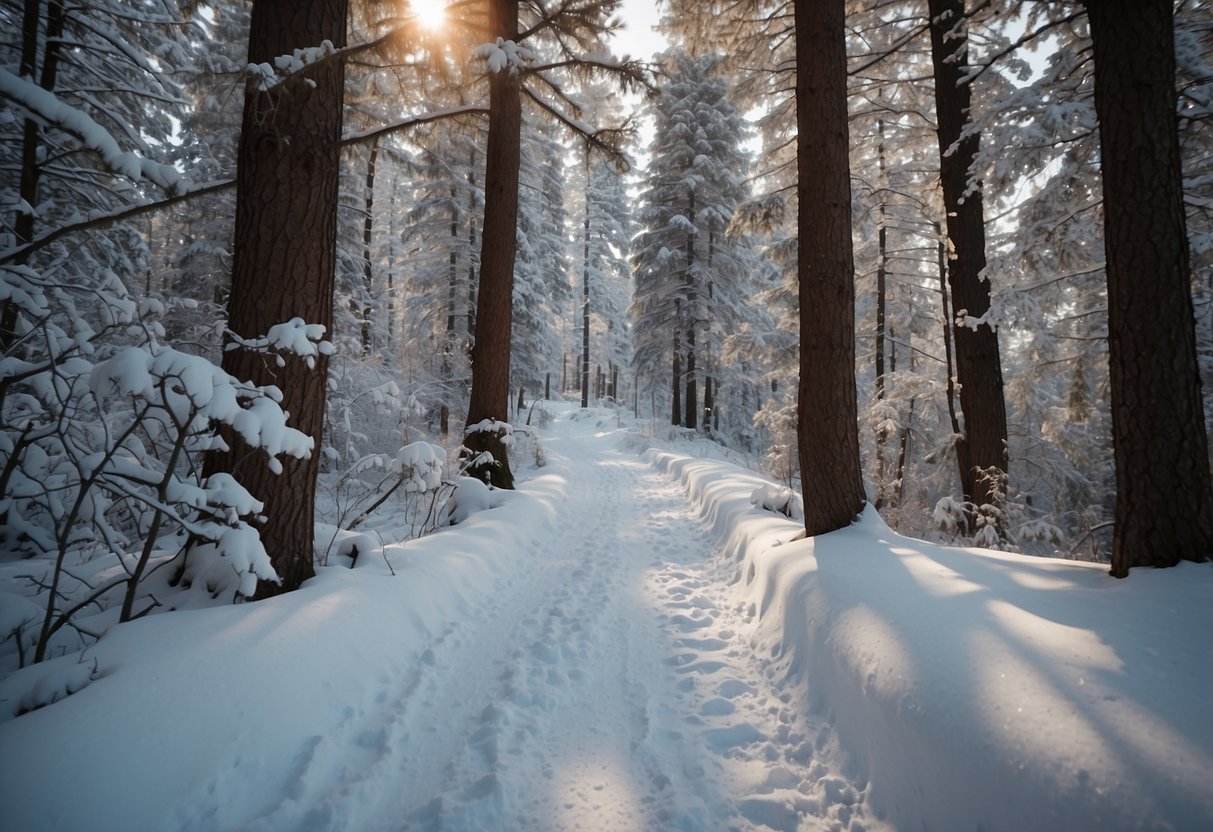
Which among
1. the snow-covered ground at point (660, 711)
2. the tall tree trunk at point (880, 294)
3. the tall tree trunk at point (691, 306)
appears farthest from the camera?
the tall tree trunk at point (691, 306)

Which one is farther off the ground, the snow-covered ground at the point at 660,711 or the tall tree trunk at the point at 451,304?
the tall tree trunk at the point at 451,304

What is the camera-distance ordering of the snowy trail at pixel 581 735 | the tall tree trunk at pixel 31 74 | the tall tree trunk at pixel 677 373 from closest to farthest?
the snowy trail at pixel 581 735
the tall tree trunk at pixel 31 74
the tall tree trunk at pixel 677 373

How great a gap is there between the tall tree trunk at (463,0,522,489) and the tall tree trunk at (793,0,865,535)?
4499 mm

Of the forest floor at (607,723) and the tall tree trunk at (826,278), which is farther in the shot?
the tall tree trunk at (826,278)

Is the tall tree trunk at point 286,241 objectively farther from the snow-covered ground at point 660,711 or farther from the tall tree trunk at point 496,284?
the tall tree trunk at point 496,284

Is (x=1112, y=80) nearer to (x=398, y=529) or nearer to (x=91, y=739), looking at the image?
(x=91, y=739)

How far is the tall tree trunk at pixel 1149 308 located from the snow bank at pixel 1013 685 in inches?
12.0

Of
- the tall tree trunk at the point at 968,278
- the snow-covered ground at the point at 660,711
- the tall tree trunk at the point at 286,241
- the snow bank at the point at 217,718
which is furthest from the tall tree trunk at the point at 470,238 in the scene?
the snow bank at the point at 217,718

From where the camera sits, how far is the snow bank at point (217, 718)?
1.65 meters

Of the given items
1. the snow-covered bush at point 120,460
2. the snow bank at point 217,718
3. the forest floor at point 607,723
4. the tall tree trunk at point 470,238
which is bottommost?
the forest floor at point 607,723

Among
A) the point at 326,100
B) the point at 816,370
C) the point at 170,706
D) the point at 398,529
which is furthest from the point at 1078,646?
the point at 398,529

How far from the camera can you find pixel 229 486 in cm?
238

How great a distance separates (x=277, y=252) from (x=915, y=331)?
55.6ft

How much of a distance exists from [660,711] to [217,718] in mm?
2175
